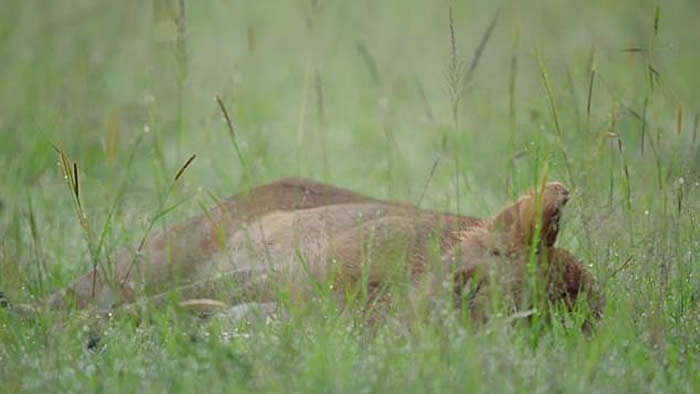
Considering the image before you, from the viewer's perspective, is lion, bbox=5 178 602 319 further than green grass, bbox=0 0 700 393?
Yes

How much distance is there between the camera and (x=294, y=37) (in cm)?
979

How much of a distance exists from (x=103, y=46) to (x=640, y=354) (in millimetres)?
5781

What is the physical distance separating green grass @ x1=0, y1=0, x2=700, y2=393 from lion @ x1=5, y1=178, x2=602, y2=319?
119mm

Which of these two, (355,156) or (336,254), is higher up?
(336,254)

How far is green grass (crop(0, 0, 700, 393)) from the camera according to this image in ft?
10.7

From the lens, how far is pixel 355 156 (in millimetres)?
7133

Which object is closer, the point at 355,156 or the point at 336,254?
the point at 336,254

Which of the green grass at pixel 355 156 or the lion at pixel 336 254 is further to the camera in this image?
the lion at pixel 336 254

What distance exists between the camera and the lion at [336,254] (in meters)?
3.72

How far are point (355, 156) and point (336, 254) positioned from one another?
9.94ft

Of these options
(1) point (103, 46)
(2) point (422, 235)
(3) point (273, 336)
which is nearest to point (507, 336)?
(3) point (273, 336)

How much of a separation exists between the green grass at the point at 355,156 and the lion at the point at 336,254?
4.7 inches

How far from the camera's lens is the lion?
3717 mm

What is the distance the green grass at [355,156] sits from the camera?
325 cm
